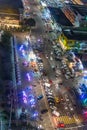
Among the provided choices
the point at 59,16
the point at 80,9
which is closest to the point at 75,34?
the point at 59,16

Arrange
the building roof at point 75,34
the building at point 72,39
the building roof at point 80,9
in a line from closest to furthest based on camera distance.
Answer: the building at point 72,39 → the building roof at point 75,34 → the building roof at point 80,9

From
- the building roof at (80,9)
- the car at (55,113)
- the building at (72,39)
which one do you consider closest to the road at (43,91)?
the car at (55,113)

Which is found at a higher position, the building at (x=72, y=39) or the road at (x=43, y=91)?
the building at (x=72, y=39)

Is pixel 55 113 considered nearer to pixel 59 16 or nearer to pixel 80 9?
pixel 59 16

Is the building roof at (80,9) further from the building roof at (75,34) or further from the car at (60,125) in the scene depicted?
the car at (60,125)

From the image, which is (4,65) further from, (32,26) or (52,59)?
(32,26)

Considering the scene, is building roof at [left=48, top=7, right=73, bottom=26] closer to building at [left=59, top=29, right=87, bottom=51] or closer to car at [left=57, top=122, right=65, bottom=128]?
building at [left=59, top=29, right=87, bottom=51]

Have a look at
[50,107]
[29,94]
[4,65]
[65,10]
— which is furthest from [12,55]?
[65,10]

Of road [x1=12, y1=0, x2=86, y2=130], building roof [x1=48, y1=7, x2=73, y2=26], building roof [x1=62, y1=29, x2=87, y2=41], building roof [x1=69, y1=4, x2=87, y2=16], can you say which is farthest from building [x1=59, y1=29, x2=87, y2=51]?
building roof [x1=69, y1=4, x2=87, y2=16]

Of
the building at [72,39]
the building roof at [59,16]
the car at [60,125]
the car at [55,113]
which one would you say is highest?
the building roof at [59,16]
